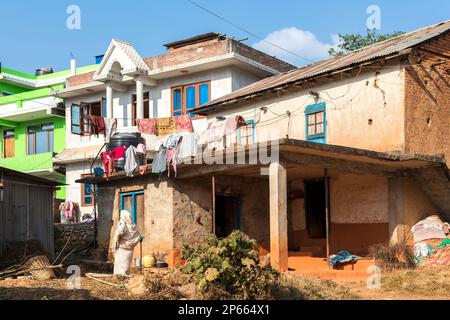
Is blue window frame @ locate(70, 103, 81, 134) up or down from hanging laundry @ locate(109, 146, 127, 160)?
up

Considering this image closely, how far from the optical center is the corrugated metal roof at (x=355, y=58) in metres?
17.6

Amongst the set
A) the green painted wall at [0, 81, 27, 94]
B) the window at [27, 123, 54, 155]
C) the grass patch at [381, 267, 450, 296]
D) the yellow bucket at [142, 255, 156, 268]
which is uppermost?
the green painted wall at [0, 81, 27, 94]

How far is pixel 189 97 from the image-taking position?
26.8 metres

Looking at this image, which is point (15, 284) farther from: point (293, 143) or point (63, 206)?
point (63, 206)

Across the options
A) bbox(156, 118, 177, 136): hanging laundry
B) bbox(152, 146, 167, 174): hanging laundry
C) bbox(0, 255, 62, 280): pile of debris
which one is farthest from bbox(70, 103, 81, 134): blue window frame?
bbox(0, 255, 62, 280): pile of debris

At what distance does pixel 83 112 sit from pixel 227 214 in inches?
519

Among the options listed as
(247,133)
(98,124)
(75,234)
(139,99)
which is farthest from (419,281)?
(139,99)

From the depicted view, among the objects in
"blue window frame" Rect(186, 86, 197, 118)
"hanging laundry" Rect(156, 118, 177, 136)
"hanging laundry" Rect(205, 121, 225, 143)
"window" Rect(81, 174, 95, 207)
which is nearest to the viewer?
"hanging laundry" Rect(205, 121, 225, 143)

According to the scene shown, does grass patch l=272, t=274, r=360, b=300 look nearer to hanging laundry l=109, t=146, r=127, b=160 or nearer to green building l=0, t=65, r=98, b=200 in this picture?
hanging laundry l=109, t=146, r=127, b=160

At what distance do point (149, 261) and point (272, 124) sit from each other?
6431 millimetres

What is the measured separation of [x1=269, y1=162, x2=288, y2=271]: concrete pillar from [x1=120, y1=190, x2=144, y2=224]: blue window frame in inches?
217

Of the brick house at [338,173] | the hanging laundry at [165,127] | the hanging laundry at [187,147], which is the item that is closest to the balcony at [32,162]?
the hanging laundry at [165,127]

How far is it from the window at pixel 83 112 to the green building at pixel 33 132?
190cm

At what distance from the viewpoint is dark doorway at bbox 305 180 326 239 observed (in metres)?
19.3
